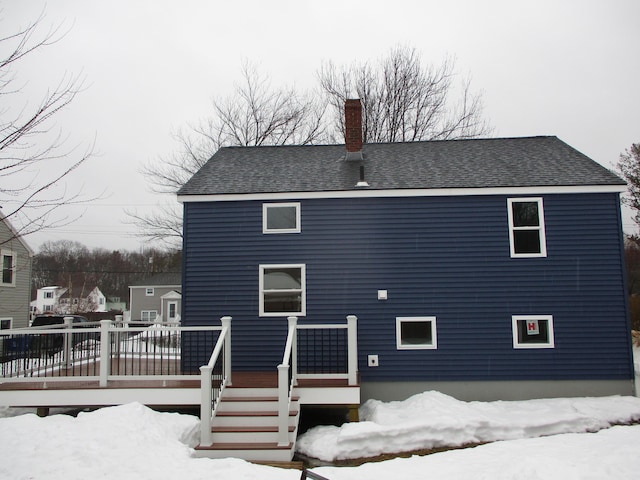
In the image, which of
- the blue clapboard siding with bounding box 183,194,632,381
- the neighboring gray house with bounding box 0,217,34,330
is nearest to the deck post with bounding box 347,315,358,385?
the blue clapboard siding with bounding box 183,194,632,381

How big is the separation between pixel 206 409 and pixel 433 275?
5702mm

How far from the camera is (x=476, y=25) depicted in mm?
18531

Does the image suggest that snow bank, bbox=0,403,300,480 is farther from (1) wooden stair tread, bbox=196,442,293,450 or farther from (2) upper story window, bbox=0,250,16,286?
(2) upper story window, bbox=0,250,16,286

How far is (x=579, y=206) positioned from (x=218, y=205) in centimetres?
823

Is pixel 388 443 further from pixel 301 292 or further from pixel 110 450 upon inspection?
pixel 110 450

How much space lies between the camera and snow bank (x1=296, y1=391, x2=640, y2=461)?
7.72 metres

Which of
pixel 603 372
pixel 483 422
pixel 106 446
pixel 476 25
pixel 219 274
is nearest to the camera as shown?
pixel 106 446

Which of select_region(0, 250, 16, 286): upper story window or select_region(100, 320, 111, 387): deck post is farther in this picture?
select_region(0, 250, 16, 286): upper story window

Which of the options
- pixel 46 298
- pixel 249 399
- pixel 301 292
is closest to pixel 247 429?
pixel 249 399

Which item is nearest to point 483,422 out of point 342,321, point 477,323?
point 477,323

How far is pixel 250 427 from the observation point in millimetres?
7523

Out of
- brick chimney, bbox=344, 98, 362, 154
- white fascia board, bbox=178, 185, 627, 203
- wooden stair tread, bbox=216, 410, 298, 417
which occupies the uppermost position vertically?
brick chimney, bbox=344, 98, 362, 154

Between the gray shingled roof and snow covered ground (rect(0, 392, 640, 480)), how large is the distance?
4823 mm

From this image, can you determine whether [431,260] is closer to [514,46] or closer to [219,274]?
[219,274]
